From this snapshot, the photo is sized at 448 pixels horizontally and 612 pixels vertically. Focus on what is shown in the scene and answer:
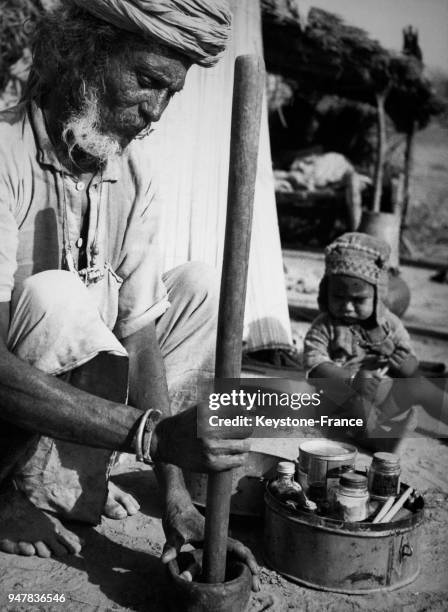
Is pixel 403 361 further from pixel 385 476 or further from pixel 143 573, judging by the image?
pixel 143 573

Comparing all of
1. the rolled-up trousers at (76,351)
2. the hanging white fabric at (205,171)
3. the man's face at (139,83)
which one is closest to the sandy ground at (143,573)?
the rolled-up trousers at (76,351)

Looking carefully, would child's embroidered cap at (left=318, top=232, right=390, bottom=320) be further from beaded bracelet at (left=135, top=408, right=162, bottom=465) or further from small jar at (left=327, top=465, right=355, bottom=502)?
beaded bracelet at (left=135, top=408, right=162, bottom=465)

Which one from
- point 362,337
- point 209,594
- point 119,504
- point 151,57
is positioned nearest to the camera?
point 209,594

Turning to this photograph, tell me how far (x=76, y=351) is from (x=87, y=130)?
0.71 metres

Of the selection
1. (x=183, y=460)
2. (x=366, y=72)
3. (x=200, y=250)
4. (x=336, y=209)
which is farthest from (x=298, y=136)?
(x=183, y=460)

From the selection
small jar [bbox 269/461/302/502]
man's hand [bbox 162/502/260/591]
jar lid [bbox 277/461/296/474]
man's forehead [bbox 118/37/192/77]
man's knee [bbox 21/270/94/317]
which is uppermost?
man's forehead [bbox 118/37/192/77]

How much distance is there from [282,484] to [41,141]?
52.4 inches

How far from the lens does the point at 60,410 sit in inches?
68.1

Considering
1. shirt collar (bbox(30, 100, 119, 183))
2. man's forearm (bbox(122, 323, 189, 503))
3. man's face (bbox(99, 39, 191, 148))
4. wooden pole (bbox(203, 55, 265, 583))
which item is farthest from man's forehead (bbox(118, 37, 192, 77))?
man's forearm (bbox(122, 323, 189, 503))

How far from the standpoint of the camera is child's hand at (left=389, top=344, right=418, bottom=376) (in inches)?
144

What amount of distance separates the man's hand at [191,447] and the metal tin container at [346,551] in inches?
17.8

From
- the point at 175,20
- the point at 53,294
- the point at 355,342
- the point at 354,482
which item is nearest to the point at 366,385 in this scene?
the point at 355,342

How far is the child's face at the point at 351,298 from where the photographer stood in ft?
11.8

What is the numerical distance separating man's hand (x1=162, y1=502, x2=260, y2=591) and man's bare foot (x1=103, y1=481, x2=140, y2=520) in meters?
0.36
